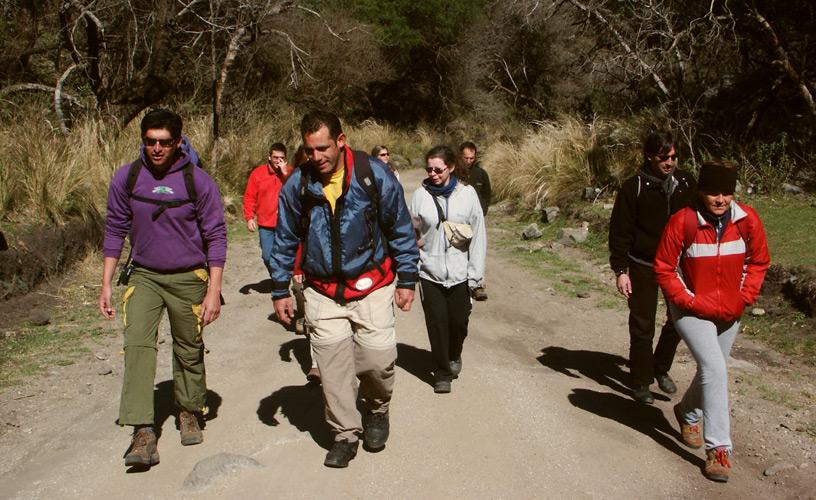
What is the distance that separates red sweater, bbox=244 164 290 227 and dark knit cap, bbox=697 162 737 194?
4.56 metres

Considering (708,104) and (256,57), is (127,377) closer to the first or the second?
(708,104)

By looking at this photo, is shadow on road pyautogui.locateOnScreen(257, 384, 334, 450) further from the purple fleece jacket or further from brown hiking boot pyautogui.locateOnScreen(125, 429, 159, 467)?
the purple fleece jacket

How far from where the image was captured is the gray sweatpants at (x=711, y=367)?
404cm

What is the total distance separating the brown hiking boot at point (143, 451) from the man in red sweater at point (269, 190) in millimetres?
3518

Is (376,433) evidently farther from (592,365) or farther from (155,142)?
(592,365)

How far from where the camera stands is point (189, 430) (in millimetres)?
4488

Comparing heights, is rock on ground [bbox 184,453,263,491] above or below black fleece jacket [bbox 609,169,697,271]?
below

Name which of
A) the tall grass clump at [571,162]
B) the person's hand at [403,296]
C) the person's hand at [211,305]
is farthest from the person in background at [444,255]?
the tall grass clump at [571,162]

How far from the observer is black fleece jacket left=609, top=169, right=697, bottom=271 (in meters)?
5.07

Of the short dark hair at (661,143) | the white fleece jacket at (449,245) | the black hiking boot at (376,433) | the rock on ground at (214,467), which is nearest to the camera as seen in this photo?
the rock on ground at (214,467)

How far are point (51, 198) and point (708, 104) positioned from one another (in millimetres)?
11063

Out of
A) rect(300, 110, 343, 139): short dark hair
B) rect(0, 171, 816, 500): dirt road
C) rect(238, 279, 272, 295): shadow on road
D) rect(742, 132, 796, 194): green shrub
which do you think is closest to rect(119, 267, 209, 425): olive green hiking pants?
rect(0, 171, 816, 500): dirt road

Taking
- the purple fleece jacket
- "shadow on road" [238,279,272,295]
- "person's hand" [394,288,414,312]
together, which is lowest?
"shadow on road" [238,279,272,295]

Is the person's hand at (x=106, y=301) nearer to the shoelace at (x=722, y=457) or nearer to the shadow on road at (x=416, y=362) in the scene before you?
the shadow on road at (x=416, y=362)
